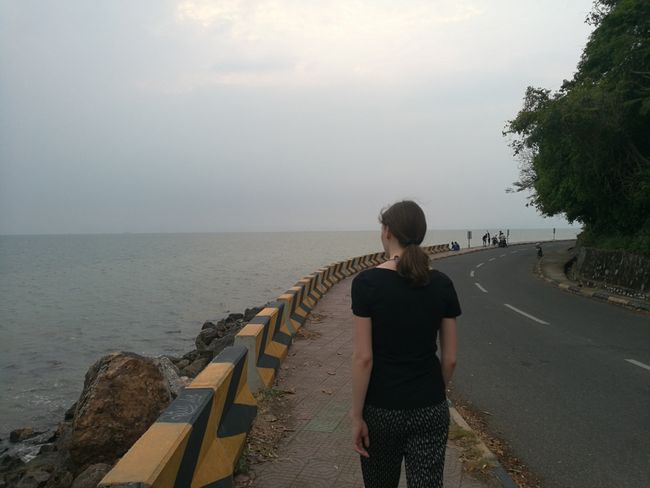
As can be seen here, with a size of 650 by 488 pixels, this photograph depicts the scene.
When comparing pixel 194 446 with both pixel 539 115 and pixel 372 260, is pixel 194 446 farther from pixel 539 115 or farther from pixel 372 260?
pixel 372 260

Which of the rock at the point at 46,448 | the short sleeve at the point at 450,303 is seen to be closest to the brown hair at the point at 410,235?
the short sleeve at the point at 450,303

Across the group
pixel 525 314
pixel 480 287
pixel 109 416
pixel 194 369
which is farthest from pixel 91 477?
pixel 480 287

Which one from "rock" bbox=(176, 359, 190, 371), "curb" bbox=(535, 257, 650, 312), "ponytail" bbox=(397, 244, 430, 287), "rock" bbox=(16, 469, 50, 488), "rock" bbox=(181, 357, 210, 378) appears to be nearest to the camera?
"ponytail" bbox=(397, 244, 430, 287)

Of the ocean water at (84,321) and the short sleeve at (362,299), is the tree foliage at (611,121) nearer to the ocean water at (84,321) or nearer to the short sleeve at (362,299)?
the ocean water at (84,321)

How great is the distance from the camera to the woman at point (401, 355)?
2.27 metres

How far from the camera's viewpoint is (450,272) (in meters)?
24.2

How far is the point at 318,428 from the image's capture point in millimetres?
4992

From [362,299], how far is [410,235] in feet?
1.27

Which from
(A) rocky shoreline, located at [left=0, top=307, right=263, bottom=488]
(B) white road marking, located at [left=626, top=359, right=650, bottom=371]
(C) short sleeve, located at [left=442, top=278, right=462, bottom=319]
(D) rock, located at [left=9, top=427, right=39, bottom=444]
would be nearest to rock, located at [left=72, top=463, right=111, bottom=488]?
(A) rocky shoreline, located at [left=0, top=307, right=263, bottom=488]

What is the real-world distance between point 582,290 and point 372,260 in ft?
45.4

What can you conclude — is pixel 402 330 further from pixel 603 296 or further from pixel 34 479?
pixel 603 296

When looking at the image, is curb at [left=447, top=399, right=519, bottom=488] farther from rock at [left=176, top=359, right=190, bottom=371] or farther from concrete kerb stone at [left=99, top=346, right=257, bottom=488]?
rock at [left=176, top=359, right=190, bottom=371]

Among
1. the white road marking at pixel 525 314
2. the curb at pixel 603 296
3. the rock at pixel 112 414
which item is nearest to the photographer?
the rock at pixel 112 414

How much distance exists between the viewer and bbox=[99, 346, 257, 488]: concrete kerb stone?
2354 mm
